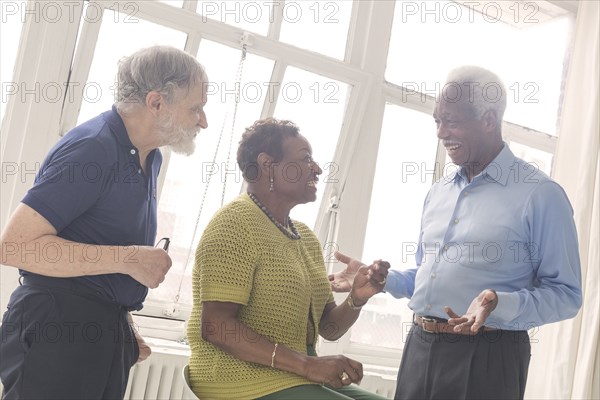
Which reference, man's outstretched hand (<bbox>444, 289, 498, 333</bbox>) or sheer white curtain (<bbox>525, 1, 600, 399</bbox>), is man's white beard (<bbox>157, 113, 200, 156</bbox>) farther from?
sheer white curtain (<bbox>525, 1, 600, 399</bbox>)

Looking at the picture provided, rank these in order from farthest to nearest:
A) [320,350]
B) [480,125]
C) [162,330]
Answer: [320,350] → [162,330] → [480,125]

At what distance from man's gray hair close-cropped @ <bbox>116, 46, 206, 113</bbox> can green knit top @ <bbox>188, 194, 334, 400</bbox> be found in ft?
1.30

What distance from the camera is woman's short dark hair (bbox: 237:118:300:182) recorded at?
2.21 meters

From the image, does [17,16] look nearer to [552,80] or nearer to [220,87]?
[220,87]

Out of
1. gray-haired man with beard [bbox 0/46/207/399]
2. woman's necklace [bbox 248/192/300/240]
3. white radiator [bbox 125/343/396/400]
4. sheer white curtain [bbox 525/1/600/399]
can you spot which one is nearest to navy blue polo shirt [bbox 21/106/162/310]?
gray-haired man with beard [bbox 0/46/207/399]

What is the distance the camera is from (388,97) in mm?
3549

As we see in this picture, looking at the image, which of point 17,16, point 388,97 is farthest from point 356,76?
point 17,16

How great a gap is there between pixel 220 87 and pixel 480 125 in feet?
4.42

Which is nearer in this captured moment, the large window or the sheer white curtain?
the large window

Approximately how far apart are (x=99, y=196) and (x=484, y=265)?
3.59ft

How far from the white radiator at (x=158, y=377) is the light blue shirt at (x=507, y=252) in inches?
42.7

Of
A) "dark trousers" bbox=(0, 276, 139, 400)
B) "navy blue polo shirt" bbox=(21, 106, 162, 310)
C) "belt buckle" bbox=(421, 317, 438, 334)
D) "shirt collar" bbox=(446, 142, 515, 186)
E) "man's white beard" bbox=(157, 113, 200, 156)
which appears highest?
"shirt collar" bbox=(446, 142, 515, 186)

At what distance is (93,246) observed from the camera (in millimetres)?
1605

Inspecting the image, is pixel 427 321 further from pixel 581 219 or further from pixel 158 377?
pixel 581 219
